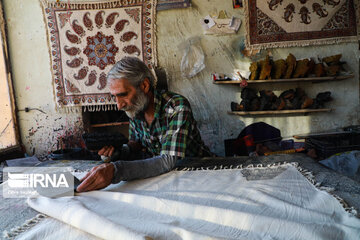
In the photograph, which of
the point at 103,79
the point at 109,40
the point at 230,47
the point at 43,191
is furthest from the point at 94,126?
the point at 43,191

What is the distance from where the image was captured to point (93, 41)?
2965 mm

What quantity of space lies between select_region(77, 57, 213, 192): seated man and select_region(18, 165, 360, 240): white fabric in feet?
0.28

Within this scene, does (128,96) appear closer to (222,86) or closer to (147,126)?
(147,126)

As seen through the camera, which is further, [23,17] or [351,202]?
[23,17]

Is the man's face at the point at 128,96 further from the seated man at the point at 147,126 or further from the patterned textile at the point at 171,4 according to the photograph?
the patterned textile at the point at 171,4

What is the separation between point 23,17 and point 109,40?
3.87ft

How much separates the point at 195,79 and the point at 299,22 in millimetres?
1371

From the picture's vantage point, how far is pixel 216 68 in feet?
9.81

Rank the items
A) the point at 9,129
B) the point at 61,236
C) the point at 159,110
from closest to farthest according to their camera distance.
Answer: the point at 61,236 → the point at 159,110 → the point at 9,129

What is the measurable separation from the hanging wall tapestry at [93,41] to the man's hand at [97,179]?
2024 millimetres

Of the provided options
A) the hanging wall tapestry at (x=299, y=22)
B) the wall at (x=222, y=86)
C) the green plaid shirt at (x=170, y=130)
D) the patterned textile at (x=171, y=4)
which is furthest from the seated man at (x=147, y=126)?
the hanging wall tapestry at (x=299, y=22)

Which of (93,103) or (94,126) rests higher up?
(93,103)

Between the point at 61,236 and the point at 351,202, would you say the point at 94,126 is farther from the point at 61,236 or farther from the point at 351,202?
the point at 351,202

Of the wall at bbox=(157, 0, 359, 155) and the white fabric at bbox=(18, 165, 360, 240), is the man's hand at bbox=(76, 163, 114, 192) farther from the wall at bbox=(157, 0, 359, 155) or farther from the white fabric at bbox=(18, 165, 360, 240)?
the wall at bbox=(157, 0, 359, 155)
